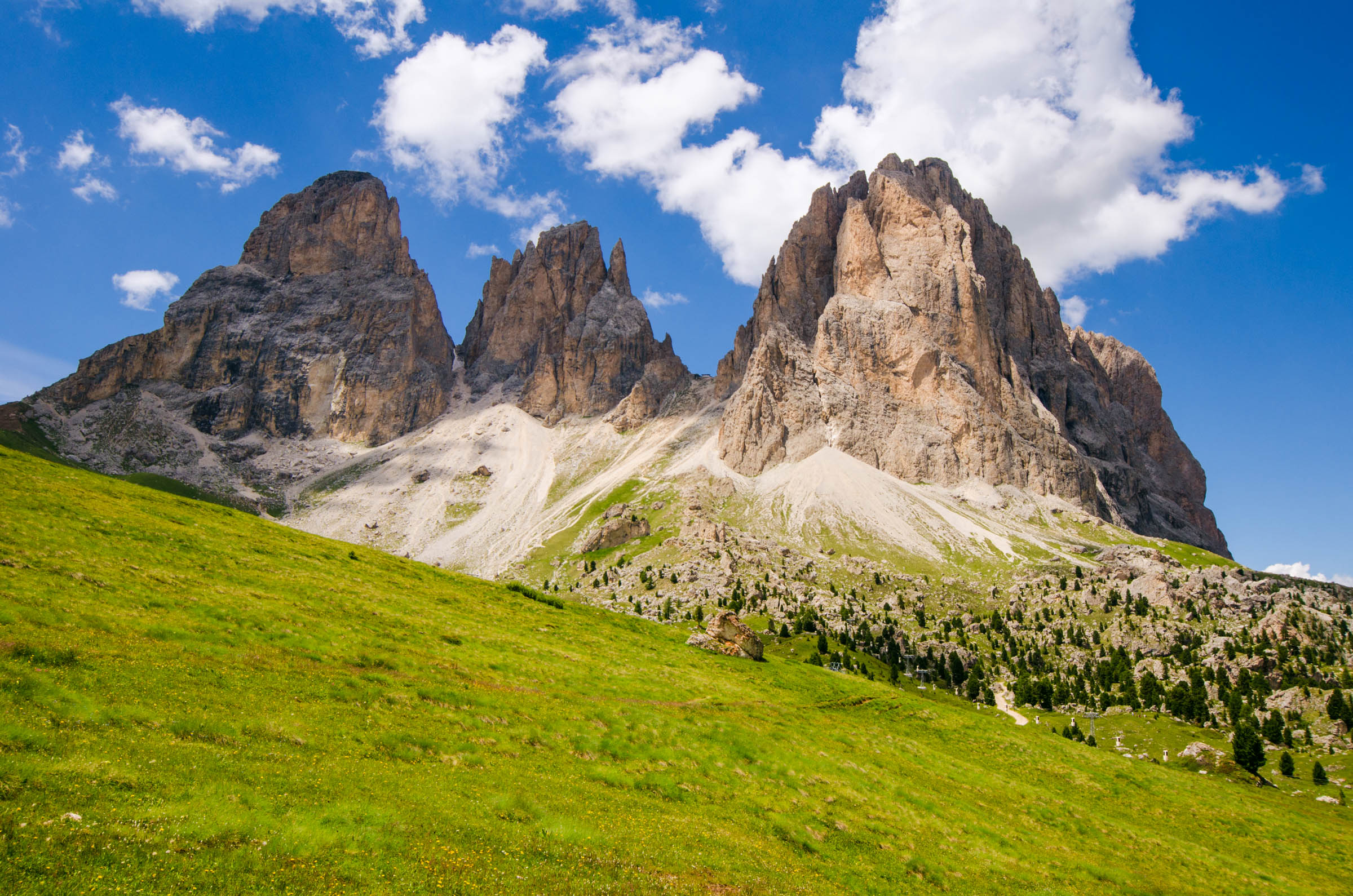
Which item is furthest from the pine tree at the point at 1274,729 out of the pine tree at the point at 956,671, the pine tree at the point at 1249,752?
the pine tree at the point at 956,671

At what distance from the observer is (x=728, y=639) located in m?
58.0

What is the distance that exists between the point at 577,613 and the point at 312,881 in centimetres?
4223

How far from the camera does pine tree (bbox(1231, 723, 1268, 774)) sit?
66938 millimetres

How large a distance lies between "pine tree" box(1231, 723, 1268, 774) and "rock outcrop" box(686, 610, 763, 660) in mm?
47112

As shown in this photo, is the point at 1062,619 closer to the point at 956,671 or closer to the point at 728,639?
the point at 956,671

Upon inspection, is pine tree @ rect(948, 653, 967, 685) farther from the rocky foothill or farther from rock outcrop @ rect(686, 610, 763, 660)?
rock outcrop @ rect(686, 610, 763, 660)

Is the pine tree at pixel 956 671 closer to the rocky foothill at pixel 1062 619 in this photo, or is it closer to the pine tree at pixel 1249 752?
the rocky foothill at pixel 1062 619

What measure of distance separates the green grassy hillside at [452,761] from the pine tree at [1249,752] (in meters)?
18.9

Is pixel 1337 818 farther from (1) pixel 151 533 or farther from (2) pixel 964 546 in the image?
(2) pixel 964 546

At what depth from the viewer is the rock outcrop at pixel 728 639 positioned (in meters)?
56.3

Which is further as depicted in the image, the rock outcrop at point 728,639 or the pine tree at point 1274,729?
the pine tree at point 1274,729

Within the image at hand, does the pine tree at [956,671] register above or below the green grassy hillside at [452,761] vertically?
below

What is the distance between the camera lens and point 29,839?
39.0 feet

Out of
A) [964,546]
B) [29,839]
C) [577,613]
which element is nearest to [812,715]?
[577,613]
